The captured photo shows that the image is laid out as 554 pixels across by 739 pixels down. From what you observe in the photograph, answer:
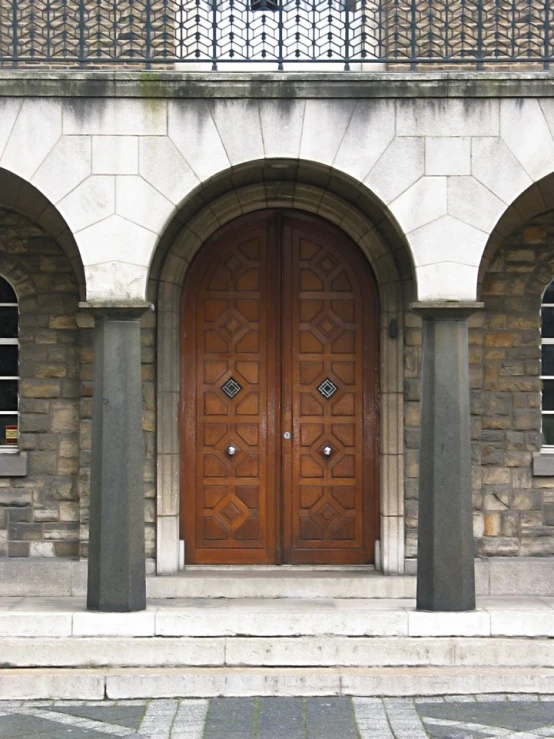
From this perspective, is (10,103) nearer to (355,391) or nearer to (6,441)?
(6,441)

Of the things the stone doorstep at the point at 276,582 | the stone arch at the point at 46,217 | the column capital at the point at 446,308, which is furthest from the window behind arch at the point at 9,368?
the column capital at the point at 446,308

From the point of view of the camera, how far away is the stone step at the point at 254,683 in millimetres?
8297

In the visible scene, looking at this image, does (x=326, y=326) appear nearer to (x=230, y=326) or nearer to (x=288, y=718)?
(x=230, y=326)

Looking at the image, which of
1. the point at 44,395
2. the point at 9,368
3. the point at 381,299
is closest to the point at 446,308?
Result: the point at 381,299

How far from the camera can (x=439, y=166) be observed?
9.33 m

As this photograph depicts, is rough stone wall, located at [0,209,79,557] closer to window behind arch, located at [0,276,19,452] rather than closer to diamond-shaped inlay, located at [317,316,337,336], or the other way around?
window behind arch, located at [0,276,19,452]

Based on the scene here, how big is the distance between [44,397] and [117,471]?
199 centimetres

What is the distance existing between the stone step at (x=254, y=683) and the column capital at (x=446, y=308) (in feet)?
8.81

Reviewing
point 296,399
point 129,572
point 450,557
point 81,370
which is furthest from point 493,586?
point 81,370

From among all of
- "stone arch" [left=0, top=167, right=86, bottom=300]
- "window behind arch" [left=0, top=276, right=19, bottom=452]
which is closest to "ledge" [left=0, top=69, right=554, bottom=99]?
"stone arch" [left=0, top=167, right=86, bottom=300]

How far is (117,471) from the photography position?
922 cm

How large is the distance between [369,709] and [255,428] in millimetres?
3633

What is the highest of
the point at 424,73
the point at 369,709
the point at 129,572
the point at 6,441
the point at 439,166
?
the point at 424,73

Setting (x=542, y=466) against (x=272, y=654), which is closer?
(x=272, y=654)
